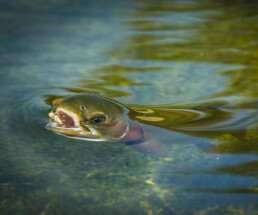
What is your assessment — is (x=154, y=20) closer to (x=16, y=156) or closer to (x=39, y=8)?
(x=39, y=8)

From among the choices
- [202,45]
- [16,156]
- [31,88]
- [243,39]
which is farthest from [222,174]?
[243,39]

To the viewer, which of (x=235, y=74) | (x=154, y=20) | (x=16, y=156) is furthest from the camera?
(x=154, y=20)

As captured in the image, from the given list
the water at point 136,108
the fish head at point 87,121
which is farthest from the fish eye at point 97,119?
the water at point 136,108

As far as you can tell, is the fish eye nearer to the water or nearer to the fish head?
the fish head

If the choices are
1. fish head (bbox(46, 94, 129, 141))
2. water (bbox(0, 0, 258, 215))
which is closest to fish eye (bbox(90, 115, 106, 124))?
fish head (bbox(46, 94, 129, 141))

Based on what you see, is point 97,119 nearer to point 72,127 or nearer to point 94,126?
point 94,126

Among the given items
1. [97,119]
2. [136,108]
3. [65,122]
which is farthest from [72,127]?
[136,108]

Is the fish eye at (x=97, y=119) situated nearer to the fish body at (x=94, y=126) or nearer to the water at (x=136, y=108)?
the fish body at (x=94, y=126)
